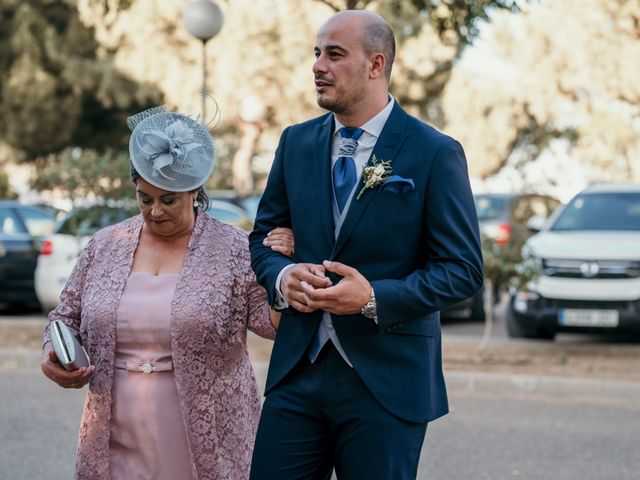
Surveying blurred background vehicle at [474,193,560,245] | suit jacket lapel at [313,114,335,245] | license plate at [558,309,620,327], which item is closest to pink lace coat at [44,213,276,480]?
suit jacket lapel at [313,114,335,245]

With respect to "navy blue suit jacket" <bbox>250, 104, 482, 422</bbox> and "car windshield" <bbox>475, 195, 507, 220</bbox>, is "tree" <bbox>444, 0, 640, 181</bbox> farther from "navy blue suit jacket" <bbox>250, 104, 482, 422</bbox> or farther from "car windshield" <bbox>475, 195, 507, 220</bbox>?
"navy blue suit jacket" <bbox>250, 104, 482, 422</bbox>

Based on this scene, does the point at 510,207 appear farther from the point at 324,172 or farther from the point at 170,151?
the point at 324,172

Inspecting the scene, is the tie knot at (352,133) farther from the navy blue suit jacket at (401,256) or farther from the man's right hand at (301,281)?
the man's right hand at (301,281)

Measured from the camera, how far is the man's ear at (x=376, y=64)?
3.76 m

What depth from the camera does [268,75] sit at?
1361 inches

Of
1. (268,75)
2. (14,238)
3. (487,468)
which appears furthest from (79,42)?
(487,468)

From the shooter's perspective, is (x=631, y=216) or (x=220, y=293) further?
(x=631, y=216)

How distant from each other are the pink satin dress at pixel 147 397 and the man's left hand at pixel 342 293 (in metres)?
0.88

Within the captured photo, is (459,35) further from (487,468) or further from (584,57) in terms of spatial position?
(584,57)

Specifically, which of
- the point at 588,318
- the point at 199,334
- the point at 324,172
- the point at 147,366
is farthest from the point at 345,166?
the point at 588,318

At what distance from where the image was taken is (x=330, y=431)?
12.3 ft

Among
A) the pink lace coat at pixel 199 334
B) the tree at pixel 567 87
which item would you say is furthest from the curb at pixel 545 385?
the tree at pixel 567 87

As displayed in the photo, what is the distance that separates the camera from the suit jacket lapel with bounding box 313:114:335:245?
3699mm

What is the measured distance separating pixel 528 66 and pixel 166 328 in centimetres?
3421
